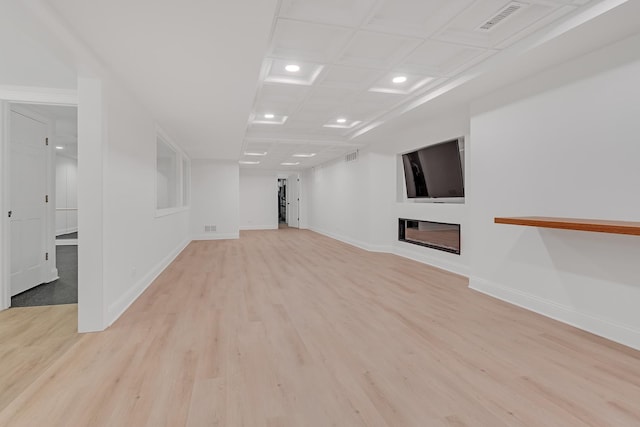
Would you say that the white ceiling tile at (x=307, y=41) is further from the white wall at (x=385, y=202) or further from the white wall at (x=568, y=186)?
the white wall at (x=385, y=202)

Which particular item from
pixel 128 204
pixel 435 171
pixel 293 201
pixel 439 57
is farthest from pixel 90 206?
pixel 293 201

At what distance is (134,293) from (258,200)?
337 inches

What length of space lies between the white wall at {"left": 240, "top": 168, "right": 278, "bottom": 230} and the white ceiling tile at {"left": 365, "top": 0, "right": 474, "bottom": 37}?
968 centimetres

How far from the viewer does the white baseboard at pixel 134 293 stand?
9.24 feet

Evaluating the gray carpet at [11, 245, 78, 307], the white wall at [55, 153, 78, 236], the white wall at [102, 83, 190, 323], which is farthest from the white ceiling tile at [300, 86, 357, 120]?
the white wall at [55, 153, 78, 236]

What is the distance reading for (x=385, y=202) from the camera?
6.62 metres

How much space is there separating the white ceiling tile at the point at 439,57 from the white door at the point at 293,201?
9.29 meters

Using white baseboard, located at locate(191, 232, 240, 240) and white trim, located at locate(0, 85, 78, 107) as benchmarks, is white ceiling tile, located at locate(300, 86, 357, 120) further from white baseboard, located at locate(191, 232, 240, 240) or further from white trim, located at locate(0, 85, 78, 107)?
white baseboard, located at locate(191, 232, 240, 240)

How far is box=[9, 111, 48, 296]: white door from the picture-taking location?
3537 mm

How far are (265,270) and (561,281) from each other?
148 inches

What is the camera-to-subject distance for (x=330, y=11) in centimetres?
241

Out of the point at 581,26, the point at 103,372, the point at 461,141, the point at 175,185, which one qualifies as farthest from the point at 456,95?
the point at 175,185

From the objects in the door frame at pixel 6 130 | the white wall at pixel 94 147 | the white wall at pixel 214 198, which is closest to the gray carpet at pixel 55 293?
the door frame at pixel 6 130

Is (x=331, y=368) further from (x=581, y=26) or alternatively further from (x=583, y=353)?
(x=581, y=26)
